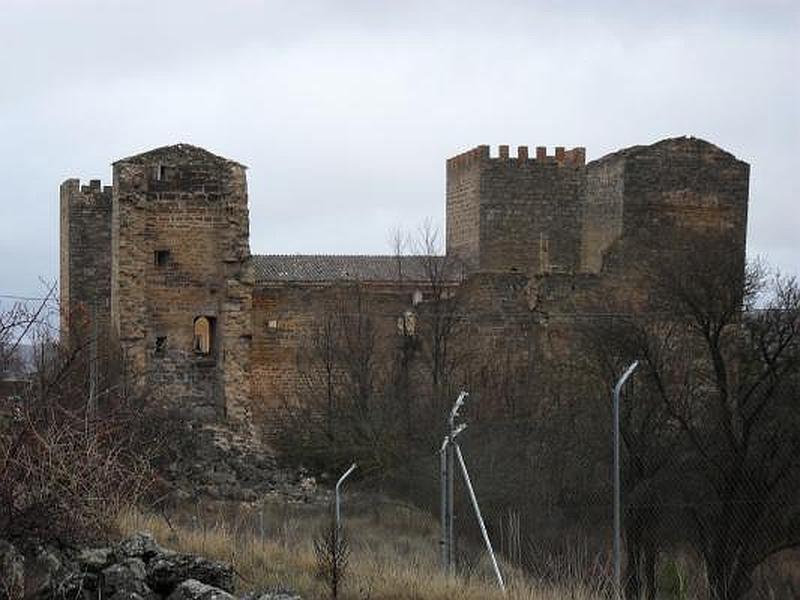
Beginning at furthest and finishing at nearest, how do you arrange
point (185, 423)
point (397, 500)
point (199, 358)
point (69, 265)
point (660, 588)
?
point (69, 265), point (199, 358), point (185, 423), point (397, 500), point (660, 588)

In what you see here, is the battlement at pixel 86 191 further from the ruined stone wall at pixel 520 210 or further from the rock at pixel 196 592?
the rock at pixel 196 592

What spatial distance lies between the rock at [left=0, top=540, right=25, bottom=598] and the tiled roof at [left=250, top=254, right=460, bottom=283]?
64.2ft

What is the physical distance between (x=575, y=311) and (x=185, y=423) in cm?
917

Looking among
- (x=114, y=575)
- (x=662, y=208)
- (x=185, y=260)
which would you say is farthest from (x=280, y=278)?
(x=114, y=575)

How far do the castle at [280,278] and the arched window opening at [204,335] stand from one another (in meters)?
0.11

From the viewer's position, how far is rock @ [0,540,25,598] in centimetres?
702

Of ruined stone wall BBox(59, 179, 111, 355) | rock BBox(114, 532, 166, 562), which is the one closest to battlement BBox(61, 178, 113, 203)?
ruined stone wall BBox(59, 179, 111, 355)

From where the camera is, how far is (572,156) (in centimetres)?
3353

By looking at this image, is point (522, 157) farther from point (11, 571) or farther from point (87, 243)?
point (11, 571)

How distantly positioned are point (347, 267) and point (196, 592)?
78.7 feet

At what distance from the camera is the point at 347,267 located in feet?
102

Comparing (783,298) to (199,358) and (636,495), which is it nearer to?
(636,495)

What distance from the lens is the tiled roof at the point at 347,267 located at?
28391 mm

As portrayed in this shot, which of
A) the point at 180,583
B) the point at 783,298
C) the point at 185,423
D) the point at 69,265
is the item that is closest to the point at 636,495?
the point at 783,298
